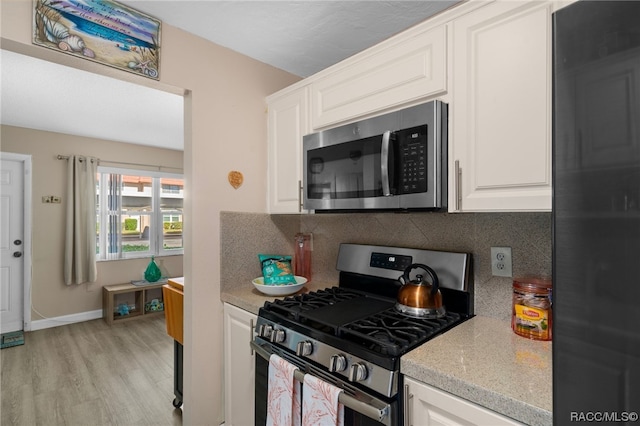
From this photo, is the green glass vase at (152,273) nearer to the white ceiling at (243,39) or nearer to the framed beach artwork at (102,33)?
the white ceiling at (243,39)

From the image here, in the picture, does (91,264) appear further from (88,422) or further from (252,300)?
(252,300)

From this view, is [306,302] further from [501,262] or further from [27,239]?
[27,239]

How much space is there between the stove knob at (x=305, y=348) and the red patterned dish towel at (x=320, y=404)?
8cm

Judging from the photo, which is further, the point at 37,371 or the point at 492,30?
the point at 37,371

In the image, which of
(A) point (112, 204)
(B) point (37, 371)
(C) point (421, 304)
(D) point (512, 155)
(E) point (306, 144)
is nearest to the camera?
(D) point (512, 155)

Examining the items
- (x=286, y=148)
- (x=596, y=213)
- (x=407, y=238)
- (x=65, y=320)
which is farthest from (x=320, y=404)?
(x=65, y=320)

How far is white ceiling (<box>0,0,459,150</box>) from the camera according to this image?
1534 mm

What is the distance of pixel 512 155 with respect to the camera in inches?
41.7

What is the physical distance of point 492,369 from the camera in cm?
94

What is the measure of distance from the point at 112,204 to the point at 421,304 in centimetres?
471

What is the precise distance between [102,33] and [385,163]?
1390mm

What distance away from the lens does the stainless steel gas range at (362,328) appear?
3.45 feet

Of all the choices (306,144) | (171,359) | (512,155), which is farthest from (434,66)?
(171,359)

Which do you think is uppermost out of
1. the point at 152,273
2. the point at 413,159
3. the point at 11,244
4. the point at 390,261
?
the point at 413,159
